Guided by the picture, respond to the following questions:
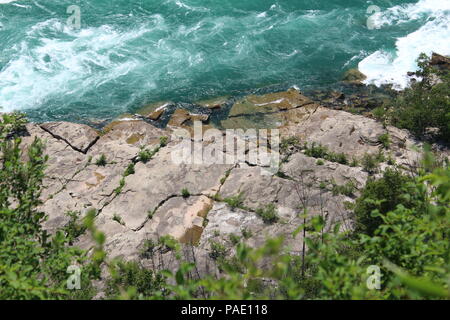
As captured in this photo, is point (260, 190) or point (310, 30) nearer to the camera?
point (260, 190)

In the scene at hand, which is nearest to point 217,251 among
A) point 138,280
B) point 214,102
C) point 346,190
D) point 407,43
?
point 138,280

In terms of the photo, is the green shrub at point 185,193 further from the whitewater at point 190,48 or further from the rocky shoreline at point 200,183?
the whitewater at point 190,48

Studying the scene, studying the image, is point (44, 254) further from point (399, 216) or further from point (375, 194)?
point (375, 194)

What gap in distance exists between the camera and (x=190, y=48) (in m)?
21.2

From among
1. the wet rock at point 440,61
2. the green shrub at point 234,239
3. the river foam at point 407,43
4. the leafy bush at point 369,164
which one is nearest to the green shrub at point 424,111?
the leafy bush at point 369,164

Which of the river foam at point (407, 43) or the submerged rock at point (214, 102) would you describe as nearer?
the submerged rock at point (214, 102)

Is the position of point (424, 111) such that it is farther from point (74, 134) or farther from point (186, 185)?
point (74, 134)

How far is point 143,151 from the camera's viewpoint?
39.1 feet

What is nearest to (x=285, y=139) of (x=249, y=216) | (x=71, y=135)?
(x=249, y=216)

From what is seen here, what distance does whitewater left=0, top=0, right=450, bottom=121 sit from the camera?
18109mm

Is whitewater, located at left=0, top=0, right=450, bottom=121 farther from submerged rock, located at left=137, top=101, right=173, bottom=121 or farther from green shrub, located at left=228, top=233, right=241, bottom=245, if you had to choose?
green shrub, located at left=228, top=233, right=241, bottom=245

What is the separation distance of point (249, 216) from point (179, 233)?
174 cm

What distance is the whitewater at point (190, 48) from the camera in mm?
18109
